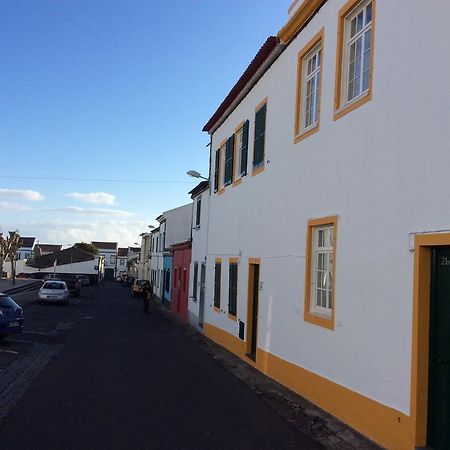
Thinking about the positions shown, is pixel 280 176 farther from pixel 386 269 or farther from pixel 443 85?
pixel 443 85

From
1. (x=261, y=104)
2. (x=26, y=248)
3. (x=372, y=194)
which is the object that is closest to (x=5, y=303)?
(x=261, y=104)

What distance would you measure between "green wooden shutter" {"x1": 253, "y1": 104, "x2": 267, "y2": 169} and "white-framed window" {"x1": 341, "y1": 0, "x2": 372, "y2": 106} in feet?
14.7

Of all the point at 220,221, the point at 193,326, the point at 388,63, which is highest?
the point at 388,63

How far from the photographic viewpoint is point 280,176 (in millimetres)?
11391

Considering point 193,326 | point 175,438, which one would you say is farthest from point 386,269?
point 193,326

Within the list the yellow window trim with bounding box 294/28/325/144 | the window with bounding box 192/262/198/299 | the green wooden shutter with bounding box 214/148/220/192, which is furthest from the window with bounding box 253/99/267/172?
the window with bounding box 192/262/198/299

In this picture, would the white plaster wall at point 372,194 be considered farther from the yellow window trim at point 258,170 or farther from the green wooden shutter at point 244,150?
the green wooden shutter at point 244,150

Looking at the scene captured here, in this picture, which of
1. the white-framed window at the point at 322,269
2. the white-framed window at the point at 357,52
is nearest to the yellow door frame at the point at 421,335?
the white-framed window at the point at 322,269

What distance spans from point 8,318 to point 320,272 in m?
9.44

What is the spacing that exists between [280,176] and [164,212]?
3133 centimetres

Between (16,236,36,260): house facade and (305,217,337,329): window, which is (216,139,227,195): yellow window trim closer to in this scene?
(305,217,337,329): window

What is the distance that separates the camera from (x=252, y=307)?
13469 mm

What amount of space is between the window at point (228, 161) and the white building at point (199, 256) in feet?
9.93

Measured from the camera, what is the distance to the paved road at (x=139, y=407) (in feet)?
22.0
